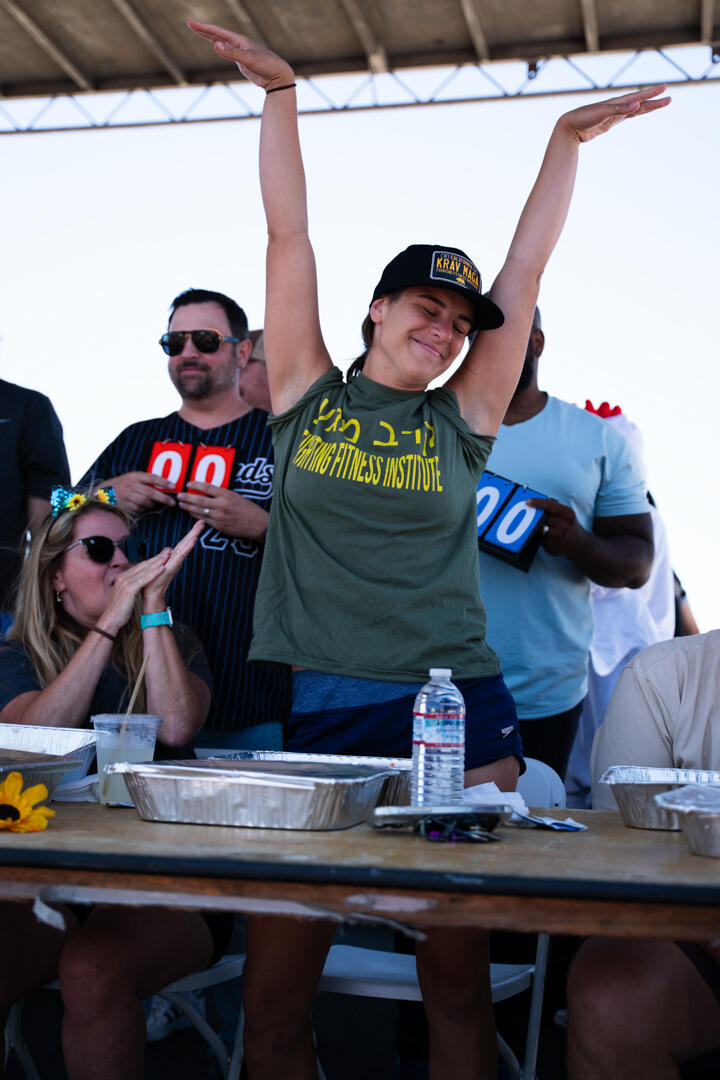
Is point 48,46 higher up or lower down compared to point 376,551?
higher up

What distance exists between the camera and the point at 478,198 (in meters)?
8.58

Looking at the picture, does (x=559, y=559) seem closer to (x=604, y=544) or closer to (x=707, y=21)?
(x=604, y=544)

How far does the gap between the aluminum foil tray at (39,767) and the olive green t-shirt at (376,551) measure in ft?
1.28

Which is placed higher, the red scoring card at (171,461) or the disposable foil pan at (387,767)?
the red scoring card at (171,461)

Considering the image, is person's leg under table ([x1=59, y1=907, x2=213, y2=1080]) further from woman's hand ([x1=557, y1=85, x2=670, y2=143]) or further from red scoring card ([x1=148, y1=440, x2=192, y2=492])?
woman's hand ([x1=557, y1=85, x2=670, y2=143])

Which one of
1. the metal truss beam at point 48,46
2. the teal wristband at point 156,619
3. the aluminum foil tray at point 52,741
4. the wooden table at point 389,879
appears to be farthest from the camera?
the metal truss beam at point 48,46

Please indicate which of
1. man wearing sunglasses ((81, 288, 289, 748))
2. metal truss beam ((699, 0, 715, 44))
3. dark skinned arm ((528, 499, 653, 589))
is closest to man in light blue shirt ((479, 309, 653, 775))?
dark skinned arm ((528, 499, 653, 589))

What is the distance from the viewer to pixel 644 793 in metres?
1.49

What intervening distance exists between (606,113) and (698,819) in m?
1.44

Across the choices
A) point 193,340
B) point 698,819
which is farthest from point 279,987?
point 193,340

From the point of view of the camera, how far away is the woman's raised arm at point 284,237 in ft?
6.77

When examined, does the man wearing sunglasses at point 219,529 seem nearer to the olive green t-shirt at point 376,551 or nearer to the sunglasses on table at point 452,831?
the olive green t-shirt at point 376,551


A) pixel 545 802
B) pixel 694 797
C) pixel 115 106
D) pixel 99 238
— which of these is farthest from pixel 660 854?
pixel 99 238

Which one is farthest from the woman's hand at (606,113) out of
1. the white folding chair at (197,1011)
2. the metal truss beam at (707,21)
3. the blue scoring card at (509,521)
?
the metal truss beam at (707,21)
